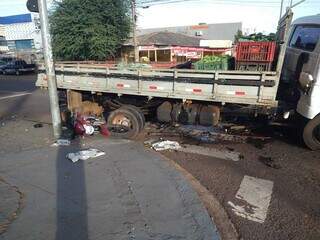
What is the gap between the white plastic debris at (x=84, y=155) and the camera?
Answer: 22.0ft

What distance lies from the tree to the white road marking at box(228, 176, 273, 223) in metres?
18.8

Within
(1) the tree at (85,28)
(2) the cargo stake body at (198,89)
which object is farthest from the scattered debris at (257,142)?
(1) the tree at (85,28)

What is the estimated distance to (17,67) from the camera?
3228cm

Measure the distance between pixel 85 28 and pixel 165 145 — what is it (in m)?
17.0

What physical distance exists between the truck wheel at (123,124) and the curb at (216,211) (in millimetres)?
2571

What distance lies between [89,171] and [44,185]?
2.91ft

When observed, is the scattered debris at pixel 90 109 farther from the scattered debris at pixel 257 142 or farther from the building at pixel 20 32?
the building at pixel 20 32

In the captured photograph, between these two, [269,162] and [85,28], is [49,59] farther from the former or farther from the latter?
[85,28]

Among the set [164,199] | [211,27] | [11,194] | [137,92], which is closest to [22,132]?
[137,92]

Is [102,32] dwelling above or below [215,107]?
above

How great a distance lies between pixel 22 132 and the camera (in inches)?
356

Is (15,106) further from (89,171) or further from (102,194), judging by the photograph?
(102,194)

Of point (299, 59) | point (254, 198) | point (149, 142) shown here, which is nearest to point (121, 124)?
point (149, 142)

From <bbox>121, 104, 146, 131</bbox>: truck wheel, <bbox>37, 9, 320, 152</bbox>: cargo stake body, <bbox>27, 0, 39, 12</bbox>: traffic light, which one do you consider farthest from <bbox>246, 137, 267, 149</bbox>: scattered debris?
<bbox>27, 0, 39, 12</bbox>: traffic light
